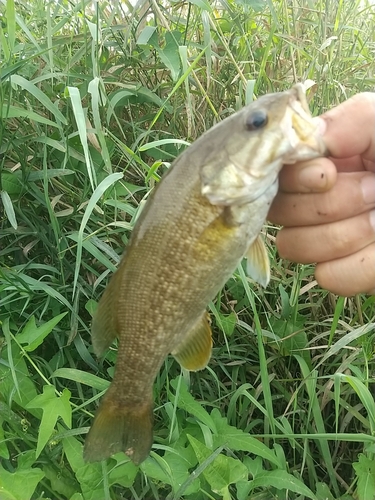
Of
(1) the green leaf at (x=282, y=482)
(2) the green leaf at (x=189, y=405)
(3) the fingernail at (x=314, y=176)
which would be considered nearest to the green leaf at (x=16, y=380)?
(2) the green leaf at (x=189, y=405)

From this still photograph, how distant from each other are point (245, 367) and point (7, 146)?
53.8 inches

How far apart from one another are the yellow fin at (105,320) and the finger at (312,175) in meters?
0.56

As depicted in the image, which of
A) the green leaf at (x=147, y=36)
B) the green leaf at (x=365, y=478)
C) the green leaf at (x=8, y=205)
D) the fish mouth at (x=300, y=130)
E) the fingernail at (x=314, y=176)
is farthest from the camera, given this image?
the green leaf at (x=147, y=36)

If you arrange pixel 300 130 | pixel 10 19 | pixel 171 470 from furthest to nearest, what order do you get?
pixel 10 19 → pixel 171 470 → pixel 300 130

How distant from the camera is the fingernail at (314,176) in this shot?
1218mm

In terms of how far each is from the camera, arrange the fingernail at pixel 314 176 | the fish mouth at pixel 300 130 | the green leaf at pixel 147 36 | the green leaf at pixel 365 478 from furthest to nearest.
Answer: the green leaf at pixel 147 36 < the green leaf at pixel 365 478 < the fingernail at pixel 314 176 < the fish mouth at pixel 300 130

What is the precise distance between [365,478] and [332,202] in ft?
2.94

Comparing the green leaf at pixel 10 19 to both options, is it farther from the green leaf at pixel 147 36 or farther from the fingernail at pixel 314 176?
the fingernail at pixel 314 176

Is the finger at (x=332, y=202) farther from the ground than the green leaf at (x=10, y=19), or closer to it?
closer to it

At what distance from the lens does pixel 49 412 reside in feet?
4.75

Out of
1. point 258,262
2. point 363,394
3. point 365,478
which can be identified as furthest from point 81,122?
point 365,478

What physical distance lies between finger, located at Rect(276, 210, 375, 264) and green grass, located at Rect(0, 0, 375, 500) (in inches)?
12.1

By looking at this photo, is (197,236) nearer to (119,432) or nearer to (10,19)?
(119,432)

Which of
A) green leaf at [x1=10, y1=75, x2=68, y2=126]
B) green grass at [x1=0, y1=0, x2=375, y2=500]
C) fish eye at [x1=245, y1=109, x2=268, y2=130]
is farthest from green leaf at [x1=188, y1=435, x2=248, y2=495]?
green leaf at [x1=10, y1=75, x2=68, y2=126]
